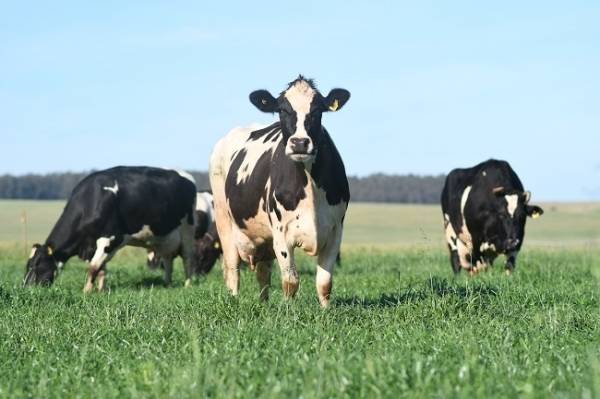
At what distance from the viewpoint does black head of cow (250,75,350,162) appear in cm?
Result: 949

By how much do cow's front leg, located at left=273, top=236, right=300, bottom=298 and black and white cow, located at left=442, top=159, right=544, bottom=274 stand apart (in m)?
8.40

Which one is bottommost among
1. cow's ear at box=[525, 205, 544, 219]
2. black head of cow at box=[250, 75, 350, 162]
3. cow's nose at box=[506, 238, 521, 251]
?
cow's nose at box=[506, 238, 521, 251]

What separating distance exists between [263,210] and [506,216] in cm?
892

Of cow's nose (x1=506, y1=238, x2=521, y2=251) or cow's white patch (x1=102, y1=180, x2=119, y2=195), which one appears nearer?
cow's nose (x1=506, y1=238, x2=521, y2=251)

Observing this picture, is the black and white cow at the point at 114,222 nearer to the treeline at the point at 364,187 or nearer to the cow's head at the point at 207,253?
the cow's head at the point at 207,253

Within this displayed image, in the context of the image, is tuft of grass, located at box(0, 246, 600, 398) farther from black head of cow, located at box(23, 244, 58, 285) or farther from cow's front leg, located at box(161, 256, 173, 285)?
cow's front leg, located at box(161, 256, 173, 285)

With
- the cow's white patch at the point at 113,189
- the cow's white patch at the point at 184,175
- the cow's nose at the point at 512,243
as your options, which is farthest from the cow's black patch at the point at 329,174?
the cow's white patch at the point at 184,175

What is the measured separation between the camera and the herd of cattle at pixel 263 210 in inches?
400

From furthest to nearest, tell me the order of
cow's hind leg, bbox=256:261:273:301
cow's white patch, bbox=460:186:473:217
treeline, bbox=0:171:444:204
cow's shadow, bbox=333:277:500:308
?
1. treeline, bbox=0:171:444:204
2. cow's white patch, bbox=460:186:473:217
3. cow's hind leg, bbox=256:261:273:301
4. cow's shadow, bbox=333:277:500:308

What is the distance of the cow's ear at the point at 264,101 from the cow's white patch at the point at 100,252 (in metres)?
8.16

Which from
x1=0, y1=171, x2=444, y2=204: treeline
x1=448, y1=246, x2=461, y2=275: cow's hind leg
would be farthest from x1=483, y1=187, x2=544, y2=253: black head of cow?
x1=0, y1=171, x2=444, y2=204: treeline

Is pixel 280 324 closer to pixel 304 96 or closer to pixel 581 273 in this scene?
pixel 304 96

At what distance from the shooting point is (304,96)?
10.4 metres

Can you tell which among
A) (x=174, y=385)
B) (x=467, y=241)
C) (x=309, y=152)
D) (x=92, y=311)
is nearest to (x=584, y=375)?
(x=174, y=385)
